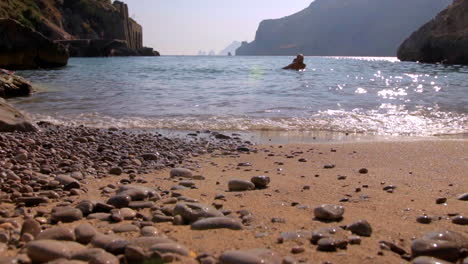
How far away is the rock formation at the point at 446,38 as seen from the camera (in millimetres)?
51688

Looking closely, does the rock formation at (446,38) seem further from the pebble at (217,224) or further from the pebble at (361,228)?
the pebble at (217,224)

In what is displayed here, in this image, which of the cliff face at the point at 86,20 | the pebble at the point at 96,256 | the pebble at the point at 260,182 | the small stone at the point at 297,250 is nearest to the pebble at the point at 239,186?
the pebble at the point at 260,182

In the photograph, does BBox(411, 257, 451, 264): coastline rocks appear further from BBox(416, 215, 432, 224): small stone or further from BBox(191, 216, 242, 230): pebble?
BBox(191, 216, 242, 230): pebble

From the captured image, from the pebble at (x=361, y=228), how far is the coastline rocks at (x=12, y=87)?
531 inches

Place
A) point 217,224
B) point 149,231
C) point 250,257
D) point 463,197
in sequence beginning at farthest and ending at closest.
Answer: point 463,197, point 217,224, point 149,231, point 250,257

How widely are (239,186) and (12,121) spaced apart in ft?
15.7

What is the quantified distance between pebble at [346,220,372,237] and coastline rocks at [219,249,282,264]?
67 centimetres

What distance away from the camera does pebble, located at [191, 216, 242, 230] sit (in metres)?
2.86

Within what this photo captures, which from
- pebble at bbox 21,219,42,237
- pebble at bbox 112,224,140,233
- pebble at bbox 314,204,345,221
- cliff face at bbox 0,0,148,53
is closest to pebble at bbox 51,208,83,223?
pebble at bbox 21,219,42,237

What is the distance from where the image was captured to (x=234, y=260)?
2262mm

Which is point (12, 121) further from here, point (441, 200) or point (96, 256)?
point (441, 200)

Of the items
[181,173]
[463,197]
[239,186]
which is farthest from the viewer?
[181,173]

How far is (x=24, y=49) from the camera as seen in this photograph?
95.1 ft

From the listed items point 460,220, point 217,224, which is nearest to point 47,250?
point 217,224
